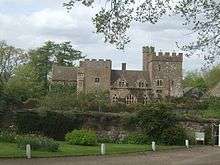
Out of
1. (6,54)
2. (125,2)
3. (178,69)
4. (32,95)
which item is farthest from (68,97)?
(125,2)

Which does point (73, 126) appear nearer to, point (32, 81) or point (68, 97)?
point (68, 97)

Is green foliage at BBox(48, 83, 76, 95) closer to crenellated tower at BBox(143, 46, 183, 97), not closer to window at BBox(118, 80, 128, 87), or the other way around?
window at BBox(118, 80, 128, 87)

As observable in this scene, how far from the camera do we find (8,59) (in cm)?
8881

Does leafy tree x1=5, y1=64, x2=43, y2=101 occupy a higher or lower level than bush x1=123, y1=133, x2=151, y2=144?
higher

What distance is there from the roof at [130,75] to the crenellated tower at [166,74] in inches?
67.2

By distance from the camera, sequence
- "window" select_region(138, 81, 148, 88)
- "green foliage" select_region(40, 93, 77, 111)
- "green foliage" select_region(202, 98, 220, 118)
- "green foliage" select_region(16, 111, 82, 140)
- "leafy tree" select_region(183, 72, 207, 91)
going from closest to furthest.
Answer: "green foliage" select_region(16, 111, 82, 140), "green foliage" select_region(40, 93, 77, 111), "green foliage" select_region(202, 98, 220, 118), "window" select_region(138, 81, 148, 88), "leafy tree" select_region(183, 72, 207, 91)

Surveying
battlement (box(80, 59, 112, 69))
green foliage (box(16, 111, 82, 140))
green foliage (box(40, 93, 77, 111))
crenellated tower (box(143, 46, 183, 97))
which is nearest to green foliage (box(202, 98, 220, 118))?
green foliage (box(40, 93, 77, 111))

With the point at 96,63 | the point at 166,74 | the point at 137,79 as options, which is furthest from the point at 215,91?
the point at 96,63

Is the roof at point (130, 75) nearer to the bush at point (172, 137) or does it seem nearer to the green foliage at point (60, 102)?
the green foliage at point (60, 102)

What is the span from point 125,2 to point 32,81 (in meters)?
77.8

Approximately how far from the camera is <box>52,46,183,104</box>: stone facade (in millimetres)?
91438

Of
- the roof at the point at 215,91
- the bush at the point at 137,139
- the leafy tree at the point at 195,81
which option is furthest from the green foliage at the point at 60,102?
the leafy tree at the point at 195,81

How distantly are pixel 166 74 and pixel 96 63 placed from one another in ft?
38.8

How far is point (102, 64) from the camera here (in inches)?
3637
